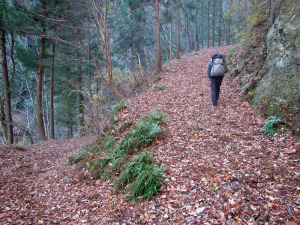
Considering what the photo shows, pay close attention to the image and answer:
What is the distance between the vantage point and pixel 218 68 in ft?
20.8

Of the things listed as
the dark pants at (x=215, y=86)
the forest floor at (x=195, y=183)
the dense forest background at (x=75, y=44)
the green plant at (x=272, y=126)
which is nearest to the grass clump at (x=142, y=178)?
the forest floor at (x=195, y=183)

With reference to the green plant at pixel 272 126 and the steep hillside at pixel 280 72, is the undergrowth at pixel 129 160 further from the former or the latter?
the steep hillside at pixel 280 72

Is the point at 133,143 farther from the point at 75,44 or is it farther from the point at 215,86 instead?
the point at 75,44

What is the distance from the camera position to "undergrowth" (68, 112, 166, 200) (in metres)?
3.60

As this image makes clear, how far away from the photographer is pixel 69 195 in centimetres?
445

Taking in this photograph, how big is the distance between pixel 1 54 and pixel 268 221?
13.3m

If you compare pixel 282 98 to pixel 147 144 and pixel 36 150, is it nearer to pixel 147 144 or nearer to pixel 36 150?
pixel 147 144

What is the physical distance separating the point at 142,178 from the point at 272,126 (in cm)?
363

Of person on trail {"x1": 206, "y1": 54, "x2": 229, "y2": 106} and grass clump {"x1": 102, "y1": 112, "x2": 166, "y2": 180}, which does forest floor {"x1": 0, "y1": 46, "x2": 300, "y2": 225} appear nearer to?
grass clump {"x1": 102, "y1": 112, "x2": 166, "y2": 180}

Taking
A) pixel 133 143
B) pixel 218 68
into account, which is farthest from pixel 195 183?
pixel 218 68

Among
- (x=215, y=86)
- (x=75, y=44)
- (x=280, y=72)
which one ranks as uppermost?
(x=75, y=44)

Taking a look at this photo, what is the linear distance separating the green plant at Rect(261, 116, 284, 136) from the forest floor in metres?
0.18

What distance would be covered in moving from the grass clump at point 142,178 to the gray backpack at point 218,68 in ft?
13.0

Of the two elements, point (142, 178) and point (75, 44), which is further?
point (75, 44)
